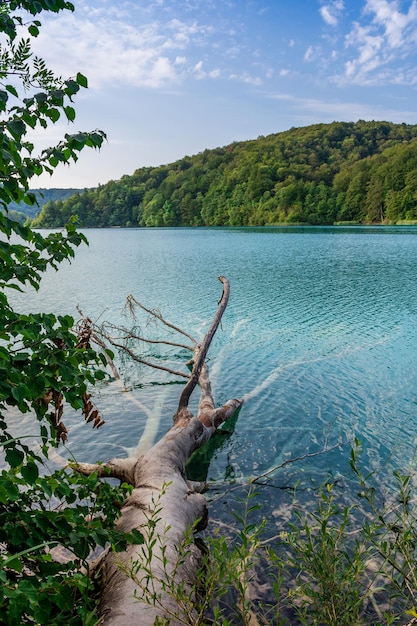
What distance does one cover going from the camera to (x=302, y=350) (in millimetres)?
13852

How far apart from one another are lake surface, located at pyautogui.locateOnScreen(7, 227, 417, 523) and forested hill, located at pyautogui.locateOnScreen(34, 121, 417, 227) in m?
100

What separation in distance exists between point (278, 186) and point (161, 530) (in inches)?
5618

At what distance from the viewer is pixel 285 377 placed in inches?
460

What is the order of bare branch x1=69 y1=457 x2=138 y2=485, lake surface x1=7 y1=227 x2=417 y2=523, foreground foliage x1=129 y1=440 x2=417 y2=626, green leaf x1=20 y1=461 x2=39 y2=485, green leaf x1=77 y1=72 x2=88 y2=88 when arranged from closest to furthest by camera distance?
green leaf x1=20 y1=461 x2=39 y2=485, green leaf x1=77 y1=72 x2=88 y2=88, foreground foliage x1=129 y1=440 x2=417 y2=626, bare branch x1=69 y1=457 x2=138 y2=485, lake surface x1=7 y1=227 x2=417 y2=523

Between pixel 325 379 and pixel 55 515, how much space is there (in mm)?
9787

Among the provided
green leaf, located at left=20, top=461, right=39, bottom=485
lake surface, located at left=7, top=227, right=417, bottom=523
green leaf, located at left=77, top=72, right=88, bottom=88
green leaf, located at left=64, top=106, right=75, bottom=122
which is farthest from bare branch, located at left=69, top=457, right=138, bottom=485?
green leaf, located at left=77, top=72, right=88, bottom=88

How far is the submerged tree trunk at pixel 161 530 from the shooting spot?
289 centimetres

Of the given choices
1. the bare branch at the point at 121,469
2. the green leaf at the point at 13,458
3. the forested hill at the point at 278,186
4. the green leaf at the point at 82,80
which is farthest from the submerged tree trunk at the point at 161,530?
the forested hill at the point at 278,186

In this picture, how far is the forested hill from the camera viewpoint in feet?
392

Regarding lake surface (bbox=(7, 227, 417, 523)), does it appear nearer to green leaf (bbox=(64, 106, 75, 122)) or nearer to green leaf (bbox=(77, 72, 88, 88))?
green leaf (bbox=(64, 106, 75, 122))

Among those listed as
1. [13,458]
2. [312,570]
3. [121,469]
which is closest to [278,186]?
[121,469]

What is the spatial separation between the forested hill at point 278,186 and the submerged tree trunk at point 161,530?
117072 millimetres

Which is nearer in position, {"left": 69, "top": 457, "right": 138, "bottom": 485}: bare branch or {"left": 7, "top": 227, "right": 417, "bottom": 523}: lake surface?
{"left": 69, "top": 457, "right": 138, "bottom": 485}: bare branch

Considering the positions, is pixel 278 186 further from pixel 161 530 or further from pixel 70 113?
pixel 70 113
